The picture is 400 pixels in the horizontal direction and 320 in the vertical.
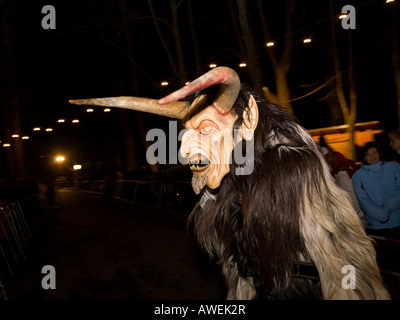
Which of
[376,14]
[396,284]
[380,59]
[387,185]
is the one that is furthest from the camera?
[380,59]

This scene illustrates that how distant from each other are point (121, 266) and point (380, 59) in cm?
1648

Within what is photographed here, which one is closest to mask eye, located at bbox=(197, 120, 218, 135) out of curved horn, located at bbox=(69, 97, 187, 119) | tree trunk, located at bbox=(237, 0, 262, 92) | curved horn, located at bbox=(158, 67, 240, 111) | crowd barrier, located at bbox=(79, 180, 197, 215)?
curved horn, located at bbox=(158, 67, 240, 111)

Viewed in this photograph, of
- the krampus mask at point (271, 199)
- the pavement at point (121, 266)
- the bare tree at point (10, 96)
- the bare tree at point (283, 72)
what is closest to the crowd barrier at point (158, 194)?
the pavement at point (121, 266)

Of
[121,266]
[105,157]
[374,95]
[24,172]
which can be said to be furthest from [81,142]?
[121,266]

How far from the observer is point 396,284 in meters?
3.09

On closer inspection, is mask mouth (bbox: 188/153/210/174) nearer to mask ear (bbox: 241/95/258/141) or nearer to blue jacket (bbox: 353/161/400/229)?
mask ear (bbox: 241/95/258/141)

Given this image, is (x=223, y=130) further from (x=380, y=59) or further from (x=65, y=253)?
(x=380, y=59)

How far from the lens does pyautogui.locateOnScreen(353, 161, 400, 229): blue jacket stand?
3502mm

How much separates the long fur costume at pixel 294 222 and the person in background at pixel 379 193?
7.33 ft

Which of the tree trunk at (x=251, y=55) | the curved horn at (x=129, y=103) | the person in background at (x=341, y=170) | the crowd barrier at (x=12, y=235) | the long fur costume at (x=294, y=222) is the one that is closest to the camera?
the long fur costume at (x=294, y=222)

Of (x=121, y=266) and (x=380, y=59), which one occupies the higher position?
(x=380, y=59)

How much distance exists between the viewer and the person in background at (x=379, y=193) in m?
3.51

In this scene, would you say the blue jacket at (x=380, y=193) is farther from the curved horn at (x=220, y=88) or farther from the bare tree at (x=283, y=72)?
the bare tree at (x=283, y=72)

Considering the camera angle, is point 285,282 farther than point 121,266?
No
